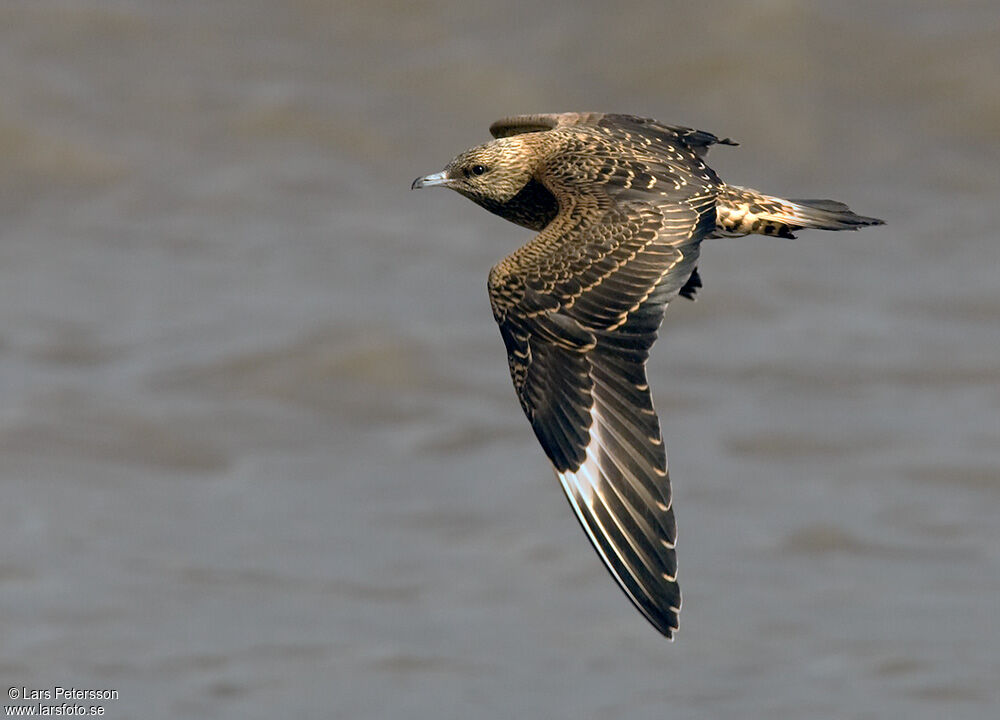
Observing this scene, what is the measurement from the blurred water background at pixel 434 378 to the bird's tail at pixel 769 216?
7.58m

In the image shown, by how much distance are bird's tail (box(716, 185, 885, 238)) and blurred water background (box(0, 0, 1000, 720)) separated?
7576mm

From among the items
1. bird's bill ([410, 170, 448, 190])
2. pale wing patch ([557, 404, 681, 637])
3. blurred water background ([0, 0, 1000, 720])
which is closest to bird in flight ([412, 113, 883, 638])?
pale wing patch ([557, 404, 681, 637])

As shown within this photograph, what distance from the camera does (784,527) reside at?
17.5m

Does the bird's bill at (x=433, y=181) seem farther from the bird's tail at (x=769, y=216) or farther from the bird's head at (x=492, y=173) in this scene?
the bird's tail at (x=769, y=216)

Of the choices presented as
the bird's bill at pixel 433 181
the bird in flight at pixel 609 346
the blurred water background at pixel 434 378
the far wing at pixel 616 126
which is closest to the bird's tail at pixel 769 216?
the bird in flight at pixel 609 346

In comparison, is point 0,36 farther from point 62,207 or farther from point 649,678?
point 649,678

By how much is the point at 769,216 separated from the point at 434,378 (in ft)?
35.1

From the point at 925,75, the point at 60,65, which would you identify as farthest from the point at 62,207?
the point at 925,75

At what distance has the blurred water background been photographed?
52.2 feet

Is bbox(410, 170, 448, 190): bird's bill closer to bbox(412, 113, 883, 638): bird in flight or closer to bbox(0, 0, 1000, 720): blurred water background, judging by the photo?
bbox(412, 113, 883, 638): bird in flight

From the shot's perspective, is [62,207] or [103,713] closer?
[103,713]

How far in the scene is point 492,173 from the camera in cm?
865

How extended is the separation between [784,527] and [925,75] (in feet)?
19.3

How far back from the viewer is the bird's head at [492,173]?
28.3ft
